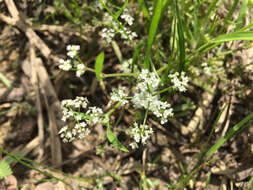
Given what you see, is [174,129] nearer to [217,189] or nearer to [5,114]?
[217,189]

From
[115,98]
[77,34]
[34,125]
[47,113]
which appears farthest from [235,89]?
[34,125]

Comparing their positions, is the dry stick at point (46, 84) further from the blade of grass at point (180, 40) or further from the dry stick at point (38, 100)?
the blade of grass at point (180, 40)

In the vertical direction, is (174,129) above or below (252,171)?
above

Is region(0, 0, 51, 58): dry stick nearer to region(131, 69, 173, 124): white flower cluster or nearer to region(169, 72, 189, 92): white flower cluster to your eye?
region(131, 69, 173, 124): white flower cluster

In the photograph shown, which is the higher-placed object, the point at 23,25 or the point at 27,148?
the point at 23,25

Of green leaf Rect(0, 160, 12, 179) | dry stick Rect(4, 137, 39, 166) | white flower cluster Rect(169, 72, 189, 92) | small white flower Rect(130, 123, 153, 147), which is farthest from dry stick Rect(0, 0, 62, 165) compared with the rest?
white flower cluster Rect(169, 72, 189, 92)

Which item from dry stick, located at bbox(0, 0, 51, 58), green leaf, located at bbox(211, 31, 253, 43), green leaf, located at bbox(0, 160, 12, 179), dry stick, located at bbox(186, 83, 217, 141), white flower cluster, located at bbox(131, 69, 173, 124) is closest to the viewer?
green leaf, located at bbox(211, 31, 253, 43)

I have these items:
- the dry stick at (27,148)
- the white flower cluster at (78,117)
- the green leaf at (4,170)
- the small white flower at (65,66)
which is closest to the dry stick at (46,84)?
the dry stick at (27,148)

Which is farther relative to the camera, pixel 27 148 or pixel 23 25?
pixel 23 25

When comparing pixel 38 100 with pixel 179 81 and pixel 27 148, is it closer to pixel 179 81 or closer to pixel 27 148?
pixel 27 148

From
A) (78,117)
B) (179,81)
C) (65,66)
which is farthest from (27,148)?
(179,81)

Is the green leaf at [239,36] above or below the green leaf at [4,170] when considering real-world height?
above
